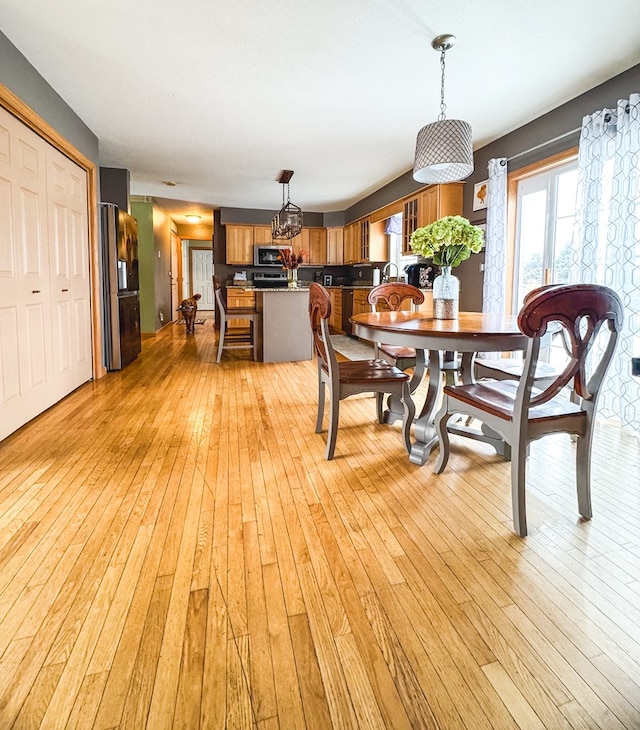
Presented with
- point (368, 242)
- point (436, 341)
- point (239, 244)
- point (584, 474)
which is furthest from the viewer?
point (239, 244)

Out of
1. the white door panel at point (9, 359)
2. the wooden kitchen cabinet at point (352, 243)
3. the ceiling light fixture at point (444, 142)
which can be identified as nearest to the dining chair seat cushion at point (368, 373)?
the ceiling light fixture at point (444, 142)

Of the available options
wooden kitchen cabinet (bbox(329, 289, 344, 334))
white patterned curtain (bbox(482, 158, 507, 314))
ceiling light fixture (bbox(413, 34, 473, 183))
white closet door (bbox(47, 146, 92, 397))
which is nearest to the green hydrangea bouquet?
ceiling light fixture (bbox(413, 34, 473, 183))

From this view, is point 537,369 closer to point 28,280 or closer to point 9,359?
point 9,359

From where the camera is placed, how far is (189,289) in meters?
13.7

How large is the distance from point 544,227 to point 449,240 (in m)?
2.05

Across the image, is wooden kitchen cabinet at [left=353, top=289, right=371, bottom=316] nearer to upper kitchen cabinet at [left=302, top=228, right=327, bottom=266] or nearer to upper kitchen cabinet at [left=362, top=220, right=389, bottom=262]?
upper kitchen cabinet at [left=362, top=220, right=389, bottom=262]

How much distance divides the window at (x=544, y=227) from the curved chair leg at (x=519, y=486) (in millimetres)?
2611

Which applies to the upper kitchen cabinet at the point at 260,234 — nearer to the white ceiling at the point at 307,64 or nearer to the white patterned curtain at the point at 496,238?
the white ceiling at the point at 307,64

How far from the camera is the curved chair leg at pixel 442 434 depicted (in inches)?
85.0

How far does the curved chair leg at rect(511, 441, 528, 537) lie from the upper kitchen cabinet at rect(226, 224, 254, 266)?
7670 millimetres

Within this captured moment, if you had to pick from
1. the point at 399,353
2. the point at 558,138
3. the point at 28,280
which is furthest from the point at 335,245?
the point at 28,280

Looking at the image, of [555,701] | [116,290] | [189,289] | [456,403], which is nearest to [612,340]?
[456,403]

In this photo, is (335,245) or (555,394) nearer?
(555,394)

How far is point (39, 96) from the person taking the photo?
3.12 m
